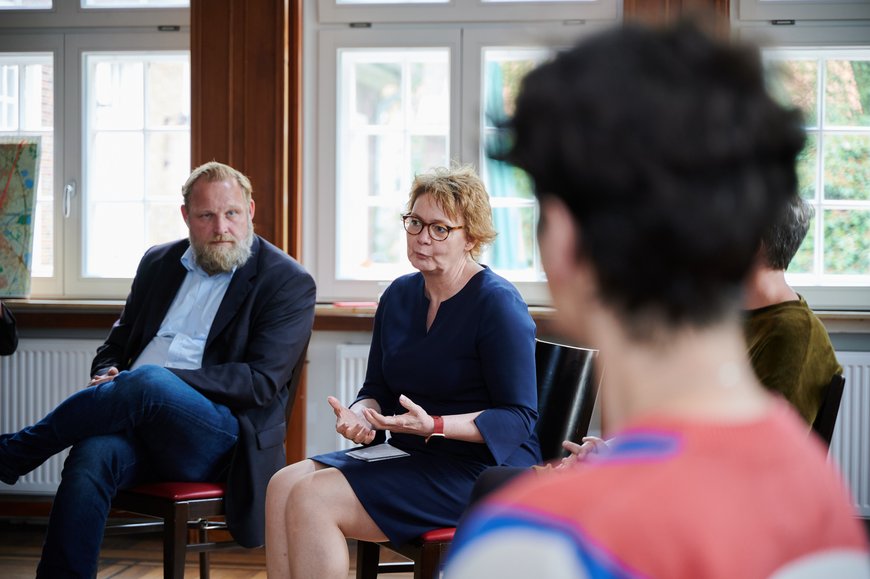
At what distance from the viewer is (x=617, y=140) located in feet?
1.80

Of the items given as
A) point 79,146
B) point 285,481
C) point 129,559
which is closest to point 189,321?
point 285,481

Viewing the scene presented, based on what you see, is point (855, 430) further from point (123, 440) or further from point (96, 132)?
point (96, 132)

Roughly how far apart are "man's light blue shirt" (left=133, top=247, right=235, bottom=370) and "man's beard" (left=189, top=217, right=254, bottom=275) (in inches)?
2.1

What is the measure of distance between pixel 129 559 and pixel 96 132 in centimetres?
193

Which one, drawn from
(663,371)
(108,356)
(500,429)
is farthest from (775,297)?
(108,356)

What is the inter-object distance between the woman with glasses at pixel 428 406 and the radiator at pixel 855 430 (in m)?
1.92

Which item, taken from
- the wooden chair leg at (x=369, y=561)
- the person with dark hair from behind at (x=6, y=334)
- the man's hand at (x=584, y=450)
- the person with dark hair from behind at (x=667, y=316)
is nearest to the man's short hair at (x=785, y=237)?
the man's hand at (x=584, y=450)

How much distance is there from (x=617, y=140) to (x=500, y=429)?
5.76 ft

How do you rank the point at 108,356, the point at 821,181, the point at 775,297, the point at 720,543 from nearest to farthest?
the point at 720,543
the point at 775,297
the point at 108,356
the point at 821,181

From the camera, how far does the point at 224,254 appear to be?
2988 mm

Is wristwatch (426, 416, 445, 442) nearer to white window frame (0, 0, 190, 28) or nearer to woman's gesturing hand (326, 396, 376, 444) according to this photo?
woman's gesturing hand (326, 396, 376, 444)

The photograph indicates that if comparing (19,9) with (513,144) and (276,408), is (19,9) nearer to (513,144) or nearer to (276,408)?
(276,408)

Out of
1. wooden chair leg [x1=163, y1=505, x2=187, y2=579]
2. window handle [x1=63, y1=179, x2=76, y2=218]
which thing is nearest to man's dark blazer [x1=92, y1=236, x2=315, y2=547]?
wooden chair leg [x1=163, y1=505, x2=187, y2=579]

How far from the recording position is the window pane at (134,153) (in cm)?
422
